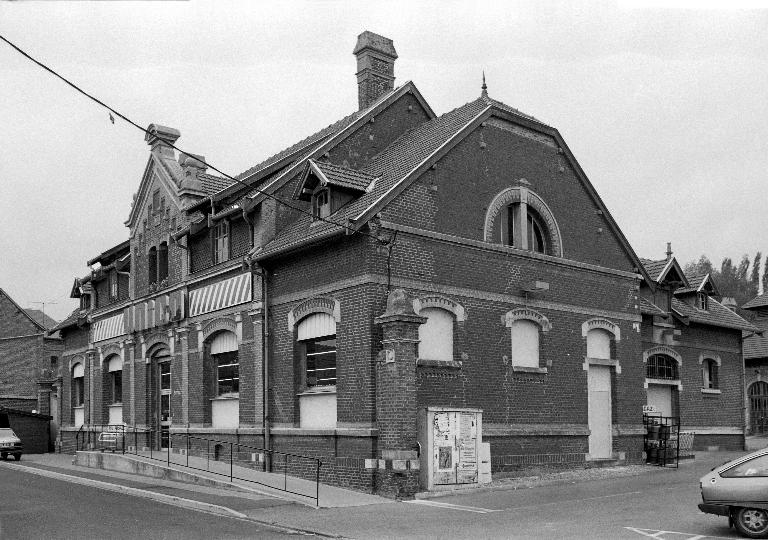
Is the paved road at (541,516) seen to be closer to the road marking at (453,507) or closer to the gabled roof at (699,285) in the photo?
the road marking at (453,507)

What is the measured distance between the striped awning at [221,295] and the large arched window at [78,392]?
12170mm

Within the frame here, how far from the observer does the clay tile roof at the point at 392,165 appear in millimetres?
20828

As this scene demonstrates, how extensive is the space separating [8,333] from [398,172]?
38.6 metres

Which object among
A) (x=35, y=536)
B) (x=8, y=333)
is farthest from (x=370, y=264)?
(x=8, y=333)

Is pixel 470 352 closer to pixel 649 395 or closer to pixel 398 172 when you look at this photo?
pixel 398 172

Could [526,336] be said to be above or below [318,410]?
above

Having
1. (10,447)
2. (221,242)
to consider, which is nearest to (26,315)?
(10,447)

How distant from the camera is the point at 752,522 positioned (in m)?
13.5

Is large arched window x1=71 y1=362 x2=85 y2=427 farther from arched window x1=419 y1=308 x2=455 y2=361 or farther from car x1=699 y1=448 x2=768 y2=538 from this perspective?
car x1=699 y1=448 x2=768 y2=538

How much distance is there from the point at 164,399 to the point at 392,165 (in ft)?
39.0

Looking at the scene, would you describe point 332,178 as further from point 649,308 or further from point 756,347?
point 756,347

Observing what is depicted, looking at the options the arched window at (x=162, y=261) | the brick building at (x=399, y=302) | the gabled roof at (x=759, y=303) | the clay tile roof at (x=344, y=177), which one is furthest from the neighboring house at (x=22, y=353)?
the gabled roof at (x=759, y=303)

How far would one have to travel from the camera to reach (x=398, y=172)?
854 inches

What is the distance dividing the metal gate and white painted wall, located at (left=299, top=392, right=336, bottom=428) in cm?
2605
